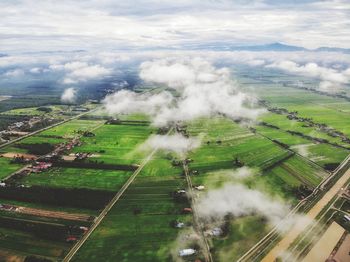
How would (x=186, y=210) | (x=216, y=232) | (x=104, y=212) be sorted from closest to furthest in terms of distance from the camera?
(x=216, y=232) < (x=186, y=210) < (x=104, y=212)

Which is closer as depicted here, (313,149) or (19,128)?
(313,149)

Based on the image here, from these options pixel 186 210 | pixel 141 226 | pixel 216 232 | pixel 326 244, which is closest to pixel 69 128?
pixel 186 210

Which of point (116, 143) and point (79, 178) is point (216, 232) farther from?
point (116, 143)

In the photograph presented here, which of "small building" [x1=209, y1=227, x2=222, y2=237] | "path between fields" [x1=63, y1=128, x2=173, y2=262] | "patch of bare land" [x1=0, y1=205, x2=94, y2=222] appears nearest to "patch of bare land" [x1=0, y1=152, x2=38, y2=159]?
"patch of bare land" [x1=0, y1=205, x2=94, y2=222]

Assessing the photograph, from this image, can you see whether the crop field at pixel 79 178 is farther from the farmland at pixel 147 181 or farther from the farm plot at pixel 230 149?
the farm plot at pixel 230 149

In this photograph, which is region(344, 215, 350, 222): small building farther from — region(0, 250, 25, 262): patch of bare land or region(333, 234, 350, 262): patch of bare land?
region(0, 250, 25, 262): patch of bare land
